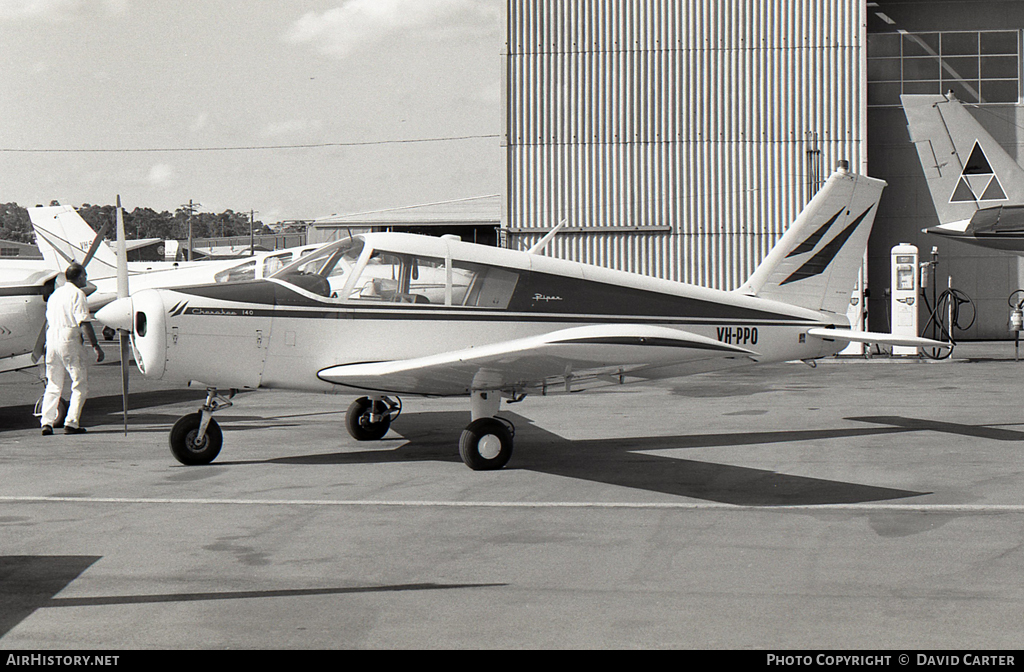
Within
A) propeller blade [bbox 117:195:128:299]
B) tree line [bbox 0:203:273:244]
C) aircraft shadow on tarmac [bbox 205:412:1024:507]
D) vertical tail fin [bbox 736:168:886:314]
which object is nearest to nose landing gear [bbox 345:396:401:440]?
aircraft shadow on tarmac [bbox 205:412:1024:507]

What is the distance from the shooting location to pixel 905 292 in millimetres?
23875

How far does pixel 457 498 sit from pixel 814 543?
2.66 metres

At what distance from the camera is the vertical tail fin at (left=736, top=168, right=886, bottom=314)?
11.0 meters

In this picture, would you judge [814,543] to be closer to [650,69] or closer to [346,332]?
[346,332]

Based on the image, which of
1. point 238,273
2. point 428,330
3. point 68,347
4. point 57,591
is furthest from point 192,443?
point 238,273

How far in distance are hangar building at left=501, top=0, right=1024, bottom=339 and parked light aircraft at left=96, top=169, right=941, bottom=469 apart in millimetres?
17182

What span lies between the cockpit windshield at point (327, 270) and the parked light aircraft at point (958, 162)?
787 inches

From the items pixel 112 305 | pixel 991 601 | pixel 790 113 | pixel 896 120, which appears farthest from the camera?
pixel 896 120

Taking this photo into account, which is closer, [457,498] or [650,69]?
[457,498]

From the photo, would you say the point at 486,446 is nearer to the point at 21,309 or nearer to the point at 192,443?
the point at 192,443

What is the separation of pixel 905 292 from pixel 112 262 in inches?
867

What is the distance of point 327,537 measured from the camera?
616cm

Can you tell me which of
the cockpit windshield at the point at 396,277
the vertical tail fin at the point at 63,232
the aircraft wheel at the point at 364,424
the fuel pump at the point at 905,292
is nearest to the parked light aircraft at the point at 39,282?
the aircraft wheel at the point at 364,424
